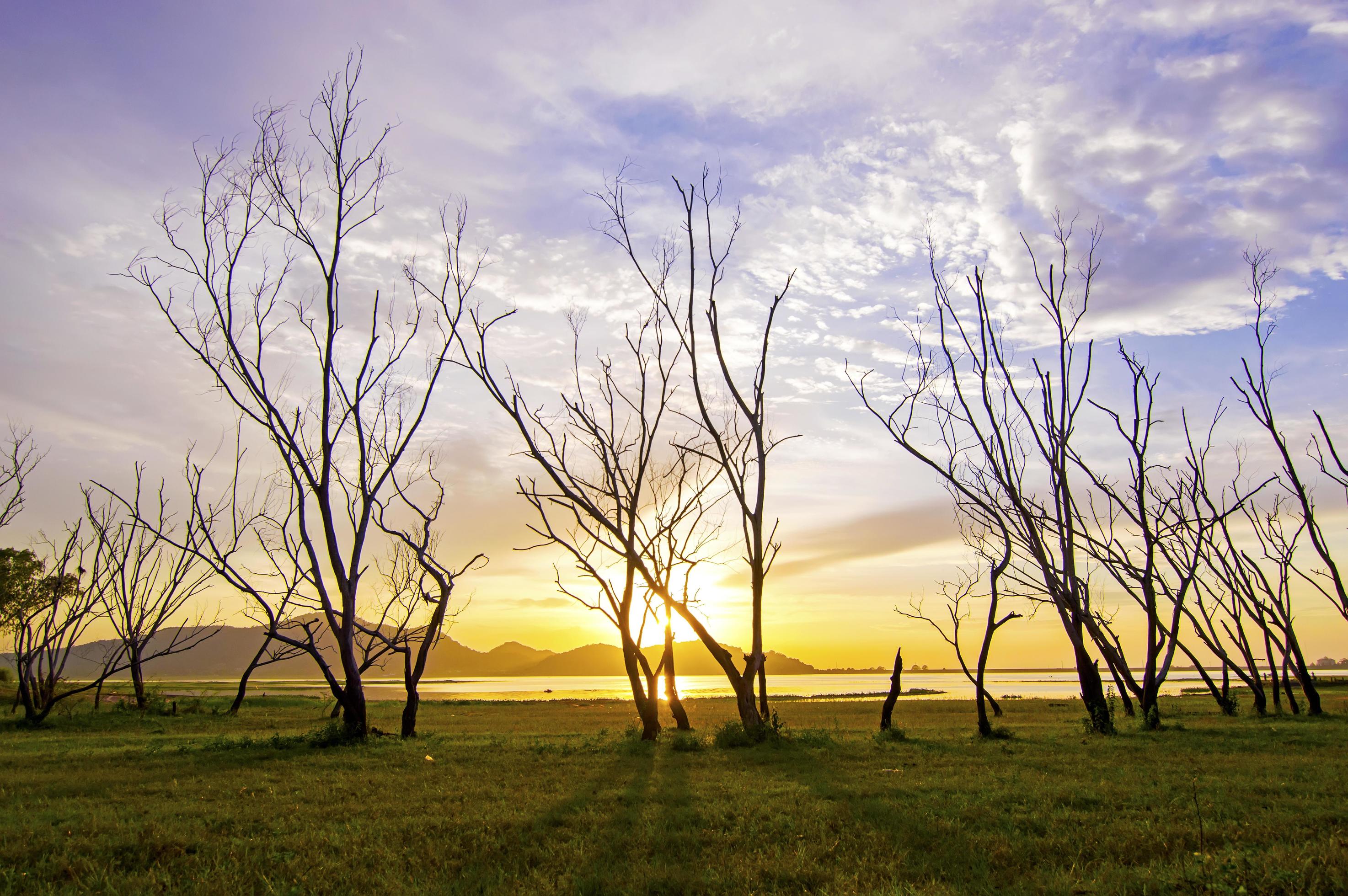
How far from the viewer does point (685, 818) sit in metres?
8.38

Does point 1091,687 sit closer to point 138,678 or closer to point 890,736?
point 890,736

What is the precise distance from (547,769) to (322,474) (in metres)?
9.31

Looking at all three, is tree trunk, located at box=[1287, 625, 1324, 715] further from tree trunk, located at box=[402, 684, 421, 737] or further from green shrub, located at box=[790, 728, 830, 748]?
tree trunk, located at box=[402, 684, 421, 737]

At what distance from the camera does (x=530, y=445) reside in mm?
18156

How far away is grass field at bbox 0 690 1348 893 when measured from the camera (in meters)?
6.12

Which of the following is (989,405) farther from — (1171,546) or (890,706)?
(1171,546)

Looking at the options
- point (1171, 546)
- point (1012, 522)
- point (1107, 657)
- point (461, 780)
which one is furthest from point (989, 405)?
point (461, 780)

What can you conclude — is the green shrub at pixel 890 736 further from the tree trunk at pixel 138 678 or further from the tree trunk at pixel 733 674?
the tree trunk at pixel 138 678

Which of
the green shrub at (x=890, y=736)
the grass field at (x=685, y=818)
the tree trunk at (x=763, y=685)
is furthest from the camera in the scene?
the tree trunk at (x=763, y=685)

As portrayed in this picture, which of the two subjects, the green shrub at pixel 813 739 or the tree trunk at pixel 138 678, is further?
the tree trunk at pixel 138 678

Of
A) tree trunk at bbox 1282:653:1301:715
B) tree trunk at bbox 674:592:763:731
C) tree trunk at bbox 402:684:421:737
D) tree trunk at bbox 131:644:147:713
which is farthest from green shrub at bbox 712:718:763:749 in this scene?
tree trunk at bbox 131:644:147:713

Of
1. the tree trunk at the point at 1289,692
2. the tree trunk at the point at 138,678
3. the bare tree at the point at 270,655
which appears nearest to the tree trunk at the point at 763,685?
the bare tree at the point at 270,655

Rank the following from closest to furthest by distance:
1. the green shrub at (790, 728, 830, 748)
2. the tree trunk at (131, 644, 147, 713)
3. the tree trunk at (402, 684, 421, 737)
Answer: the green shrub at (790, 728, 830, 748) → the tree trunk at (402, 684, 421, 737) → the tree trunk at (131, 644, 147, 713)

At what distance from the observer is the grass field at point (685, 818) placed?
241 inches
